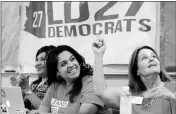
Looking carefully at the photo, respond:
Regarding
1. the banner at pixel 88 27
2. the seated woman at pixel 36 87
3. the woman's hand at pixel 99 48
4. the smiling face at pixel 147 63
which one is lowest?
the seated woman at pixel 36 87

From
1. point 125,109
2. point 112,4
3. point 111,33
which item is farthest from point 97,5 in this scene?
point 125,109

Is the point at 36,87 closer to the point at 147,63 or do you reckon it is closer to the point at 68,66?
the point at 68,66

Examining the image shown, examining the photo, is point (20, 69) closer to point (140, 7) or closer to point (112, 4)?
point (112, 4)

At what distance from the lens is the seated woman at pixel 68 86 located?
1.80 m

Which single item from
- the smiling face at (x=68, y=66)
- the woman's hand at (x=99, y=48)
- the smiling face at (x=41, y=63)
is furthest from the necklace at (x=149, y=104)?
the smiling face at (x=41, y=63)

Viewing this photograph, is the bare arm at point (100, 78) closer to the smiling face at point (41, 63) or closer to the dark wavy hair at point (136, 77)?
the dark wavy hair at point (136, 77)

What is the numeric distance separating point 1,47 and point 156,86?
2.01 metres

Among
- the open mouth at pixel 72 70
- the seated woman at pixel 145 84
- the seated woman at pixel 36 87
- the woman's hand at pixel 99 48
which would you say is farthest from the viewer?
the seated woman at pixel 36 87

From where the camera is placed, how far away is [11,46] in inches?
119

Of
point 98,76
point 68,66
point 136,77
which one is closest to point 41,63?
point 68,66

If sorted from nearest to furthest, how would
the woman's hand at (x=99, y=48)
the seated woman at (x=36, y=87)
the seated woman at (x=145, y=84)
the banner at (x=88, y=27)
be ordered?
the seated woman at (x=145, y=84)
the woman's hand at (x=99, y=48)
the seated woman at (x=36, y=87)
the banner at (x=88, y=27)

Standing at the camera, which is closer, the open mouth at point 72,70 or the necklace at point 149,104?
the necklace at point 149,104

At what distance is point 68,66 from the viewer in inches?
76.7

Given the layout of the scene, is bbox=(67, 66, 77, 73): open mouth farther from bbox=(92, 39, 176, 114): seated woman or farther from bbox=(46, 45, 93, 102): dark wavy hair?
bbox=(92, 39, 176, 114): seated woman
